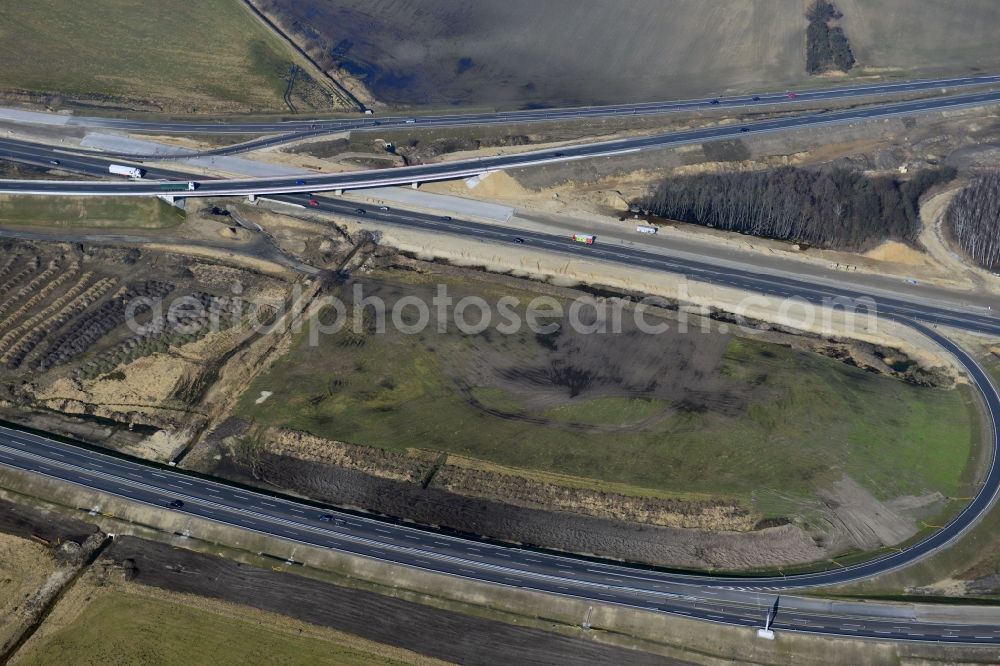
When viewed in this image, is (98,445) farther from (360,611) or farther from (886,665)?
(886,665)

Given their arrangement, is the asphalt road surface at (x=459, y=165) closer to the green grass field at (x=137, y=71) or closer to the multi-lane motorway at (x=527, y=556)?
the green grass field at (x=137, y=71)

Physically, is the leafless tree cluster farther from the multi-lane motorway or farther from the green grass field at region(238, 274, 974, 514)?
the green grass field at region(238, 274, 974, 514)

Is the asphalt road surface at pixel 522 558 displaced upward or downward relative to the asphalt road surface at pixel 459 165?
downward

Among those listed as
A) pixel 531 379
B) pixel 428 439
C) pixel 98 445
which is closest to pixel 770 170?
pixel 531 379

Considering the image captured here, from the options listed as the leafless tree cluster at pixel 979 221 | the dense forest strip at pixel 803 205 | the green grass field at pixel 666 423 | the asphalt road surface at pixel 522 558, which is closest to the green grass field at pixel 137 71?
the green grass field at pixel 666 423

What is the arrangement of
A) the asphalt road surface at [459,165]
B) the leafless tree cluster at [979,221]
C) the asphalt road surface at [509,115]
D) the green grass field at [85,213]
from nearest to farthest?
the leafless tree cluster at [979,221], the green grass field at [85,213], the asphalt road surface at [459,165], the asphalt road surface at [509,115]
